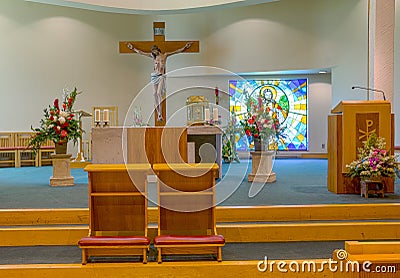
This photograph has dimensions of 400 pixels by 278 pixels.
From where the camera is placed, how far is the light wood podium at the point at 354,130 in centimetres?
491

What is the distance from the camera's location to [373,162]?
15.2 ft

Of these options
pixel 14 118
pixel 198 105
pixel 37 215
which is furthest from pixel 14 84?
pixel 37 215

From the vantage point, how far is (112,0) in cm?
868

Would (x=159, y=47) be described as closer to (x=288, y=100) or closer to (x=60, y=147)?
(x=60, y=147)

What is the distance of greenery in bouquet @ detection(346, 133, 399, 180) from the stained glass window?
19.4ft

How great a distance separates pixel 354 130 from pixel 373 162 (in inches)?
16.7

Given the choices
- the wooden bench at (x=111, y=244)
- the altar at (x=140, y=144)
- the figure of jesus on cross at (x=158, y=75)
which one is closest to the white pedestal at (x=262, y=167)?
the altar at (x=140, y=144)

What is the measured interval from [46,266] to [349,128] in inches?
125

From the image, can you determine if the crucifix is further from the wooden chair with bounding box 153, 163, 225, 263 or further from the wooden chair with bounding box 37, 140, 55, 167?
the wooden chair with bounding box 37, 140, 55, 167

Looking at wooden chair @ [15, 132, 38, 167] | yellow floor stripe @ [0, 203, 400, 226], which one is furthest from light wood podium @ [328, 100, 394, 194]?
wooden chair @ [15, 132, 38, 167]

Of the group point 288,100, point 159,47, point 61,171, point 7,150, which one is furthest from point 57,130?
point 288,100

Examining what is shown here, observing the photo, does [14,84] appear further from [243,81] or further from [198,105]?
[243,81]

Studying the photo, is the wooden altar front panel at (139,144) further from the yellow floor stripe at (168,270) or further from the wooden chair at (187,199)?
the yellow floor stripe at (168,270)

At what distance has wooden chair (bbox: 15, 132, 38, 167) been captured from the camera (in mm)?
8750
